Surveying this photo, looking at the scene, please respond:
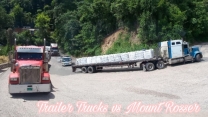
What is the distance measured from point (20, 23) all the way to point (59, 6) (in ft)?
120

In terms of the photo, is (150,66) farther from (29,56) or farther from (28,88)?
(28,88)

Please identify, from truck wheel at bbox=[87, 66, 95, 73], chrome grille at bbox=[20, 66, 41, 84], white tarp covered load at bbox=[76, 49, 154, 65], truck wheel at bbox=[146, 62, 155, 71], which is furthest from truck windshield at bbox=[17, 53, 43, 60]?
truck wheel at bbox=[87, 66, 95, 73]

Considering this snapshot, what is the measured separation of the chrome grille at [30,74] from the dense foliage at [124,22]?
26.7m

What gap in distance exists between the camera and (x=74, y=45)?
59.5 m

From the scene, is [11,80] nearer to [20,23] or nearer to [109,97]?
[109,97]

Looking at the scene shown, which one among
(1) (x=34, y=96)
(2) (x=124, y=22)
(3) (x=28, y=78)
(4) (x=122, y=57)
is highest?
(2) (x=124, y=22)

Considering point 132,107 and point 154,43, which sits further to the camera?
point 154,43

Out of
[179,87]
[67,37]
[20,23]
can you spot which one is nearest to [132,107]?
[179,87]

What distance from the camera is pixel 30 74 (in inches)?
607

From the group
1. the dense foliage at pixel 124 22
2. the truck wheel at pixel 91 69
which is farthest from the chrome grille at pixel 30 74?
the dense foliage at pixel 124 22

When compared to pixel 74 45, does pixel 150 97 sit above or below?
below

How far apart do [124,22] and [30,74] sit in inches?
1275

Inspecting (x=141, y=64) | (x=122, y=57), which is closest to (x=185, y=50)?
(x=141, y=64)

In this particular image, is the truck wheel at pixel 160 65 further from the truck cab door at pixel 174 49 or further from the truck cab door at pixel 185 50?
the truck cab door at pixel 185 50
